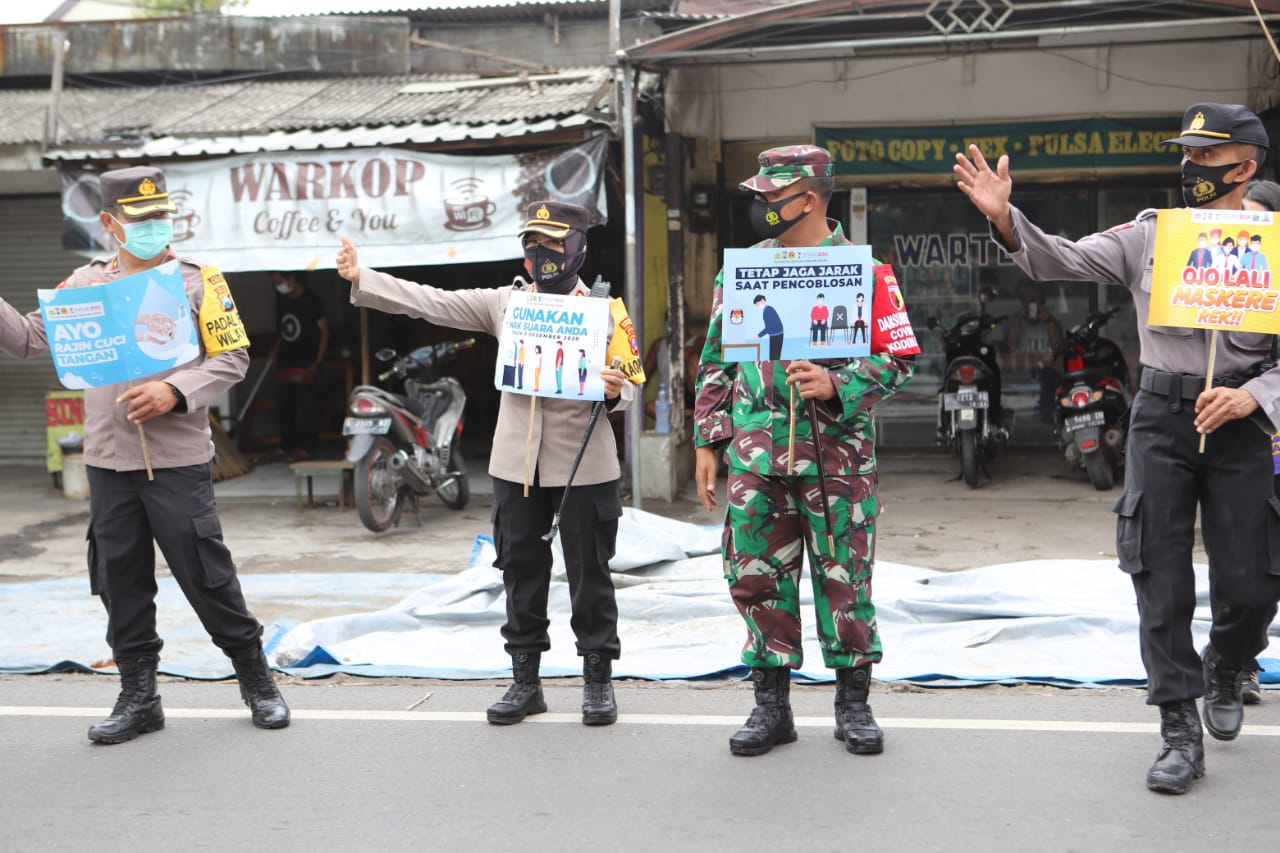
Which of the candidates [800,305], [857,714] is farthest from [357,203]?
[857,714]

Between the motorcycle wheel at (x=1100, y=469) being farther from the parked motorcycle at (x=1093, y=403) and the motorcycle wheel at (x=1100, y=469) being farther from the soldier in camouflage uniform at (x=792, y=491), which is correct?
the soldier in camouflage uniform at (x=792, y=491)

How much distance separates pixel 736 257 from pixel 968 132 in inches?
349

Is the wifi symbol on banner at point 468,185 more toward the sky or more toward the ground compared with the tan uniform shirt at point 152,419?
more toward the sky

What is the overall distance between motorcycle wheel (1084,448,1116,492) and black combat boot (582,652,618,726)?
269 inches

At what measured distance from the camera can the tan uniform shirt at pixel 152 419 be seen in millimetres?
5094

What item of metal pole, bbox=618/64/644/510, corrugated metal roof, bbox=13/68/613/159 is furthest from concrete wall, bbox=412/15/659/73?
metal pole, bbox=618/64/644/510

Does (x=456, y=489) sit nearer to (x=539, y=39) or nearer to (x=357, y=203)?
(x=357, y=203)

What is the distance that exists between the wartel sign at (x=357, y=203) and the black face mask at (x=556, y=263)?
5135 millimetres

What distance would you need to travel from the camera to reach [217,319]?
5.25m

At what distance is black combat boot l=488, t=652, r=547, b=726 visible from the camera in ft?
17.3

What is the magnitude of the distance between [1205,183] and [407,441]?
6879 millimetres

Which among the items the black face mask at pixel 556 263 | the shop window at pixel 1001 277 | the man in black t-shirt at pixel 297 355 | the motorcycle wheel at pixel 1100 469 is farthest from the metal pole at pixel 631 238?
the black face mask at pixel 556 263

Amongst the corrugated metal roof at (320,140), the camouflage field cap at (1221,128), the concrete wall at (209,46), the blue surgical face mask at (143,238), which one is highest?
the concrete wall at (209,46)

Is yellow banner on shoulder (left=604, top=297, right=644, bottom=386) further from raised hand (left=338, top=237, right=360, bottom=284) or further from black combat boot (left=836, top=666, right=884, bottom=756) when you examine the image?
black combat boot (left=836, top=666, right=884, bottom=756)
